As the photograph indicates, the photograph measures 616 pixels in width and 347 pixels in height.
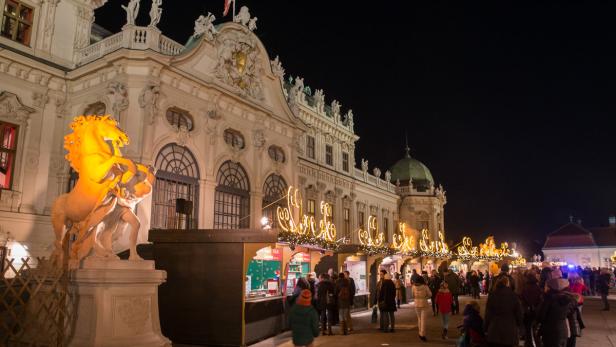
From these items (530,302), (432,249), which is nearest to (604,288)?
(530,302)

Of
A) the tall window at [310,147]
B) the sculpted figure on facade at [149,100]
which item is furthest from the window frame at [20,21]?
the tall window at [310,147]

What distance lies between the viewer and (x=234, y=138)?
2417cm

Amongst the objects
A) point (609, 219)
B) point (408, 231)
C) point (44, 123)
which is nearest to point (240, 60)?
point (44, 123)

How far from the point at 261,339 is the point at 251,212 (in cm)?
1061

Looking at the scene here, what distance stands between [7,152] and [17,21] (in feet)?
17.3

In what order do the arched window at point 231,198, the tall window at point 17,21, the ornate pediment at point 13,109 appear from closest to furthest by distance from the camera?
the ornate pediment at point 13,109, the tall window at point 17,21, the arched window at point 231,198

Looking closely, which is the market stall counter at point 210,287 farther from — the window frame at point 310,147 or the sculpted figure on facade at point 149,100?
the window frame at point 310,147

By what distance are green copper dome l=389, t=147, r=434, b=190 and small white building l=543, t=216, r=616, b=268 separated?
1452 inches

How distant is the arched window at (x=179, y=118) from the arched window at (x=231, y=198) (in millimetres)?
2517

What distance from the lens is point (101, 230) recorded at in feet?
33.3

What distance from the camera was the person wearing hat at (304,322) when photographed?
326 inches

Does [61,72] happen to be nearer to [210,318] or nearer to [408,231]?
[210,318]

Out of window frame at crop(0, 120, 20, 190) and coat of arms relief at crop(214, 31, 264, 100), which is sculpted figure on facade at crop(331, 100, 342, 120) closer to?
coat of arms relief at crop(214, 31, 264, 100)

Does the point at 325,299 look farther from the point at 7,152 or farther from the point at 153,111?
the point at 7,152
